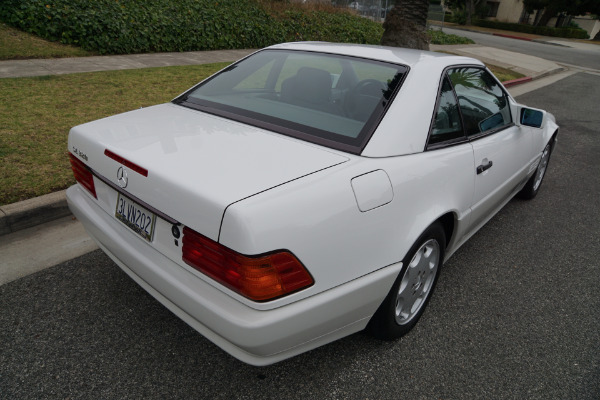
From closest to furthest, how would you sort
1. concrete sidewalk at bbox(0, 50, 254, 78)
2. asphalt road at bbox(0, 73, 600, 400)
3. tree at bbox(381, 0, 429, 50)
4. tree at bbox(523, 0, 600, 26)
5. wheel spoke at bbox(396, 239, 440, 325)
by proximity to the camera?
asphalt road at bbox(0, 73, 600, 400), wheel spoke at bbox(396, 239, 440, 325), concrete sidewalk at bbox(0, 50, 254, 78), tree at bbox(381, 0, 429, 50), tree at bbox(523, 0, 600, 26)

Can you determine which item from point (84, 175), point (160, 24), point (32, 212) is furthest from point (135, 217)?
point (160, 24)

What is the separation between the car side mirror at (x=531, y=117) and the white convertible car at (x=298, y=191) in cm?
47

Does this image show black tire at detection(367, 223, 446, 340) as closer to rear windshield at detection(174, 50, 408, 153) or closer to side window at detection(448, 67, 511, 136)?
rear windshield at detection(174, 50, 408, 153)

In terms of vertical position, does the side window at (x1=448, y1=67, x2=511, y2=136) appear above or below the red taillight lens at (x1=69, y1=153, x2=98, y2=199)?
above

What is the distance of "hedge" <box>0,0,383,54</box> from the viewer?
8.91m

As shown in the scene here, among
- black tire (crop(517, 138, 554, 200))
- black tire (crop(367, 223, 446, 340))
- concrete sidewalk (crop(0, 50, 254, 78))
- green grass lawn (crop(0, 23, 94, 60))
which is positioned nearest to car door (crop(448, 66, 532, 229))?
black tire (crop(367, 223, 446, 340))

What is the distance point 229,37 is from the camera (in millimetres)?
11281

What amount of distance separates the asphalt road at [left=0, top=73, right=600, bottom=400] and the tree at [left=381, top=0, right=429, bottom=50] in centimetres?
666

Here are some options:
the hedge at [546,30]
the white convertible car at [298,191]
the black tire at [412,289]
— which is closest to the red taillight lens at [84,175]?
the white convertible car at [298,191]

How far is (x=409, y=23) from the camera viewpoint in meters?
8.90

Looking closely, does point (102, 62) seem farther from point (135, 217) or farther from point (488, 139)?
point (488, 139)

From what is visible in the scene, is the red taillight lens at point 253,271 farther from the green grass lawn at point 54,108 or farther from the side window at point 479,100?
the green grass lawn at point 54,108

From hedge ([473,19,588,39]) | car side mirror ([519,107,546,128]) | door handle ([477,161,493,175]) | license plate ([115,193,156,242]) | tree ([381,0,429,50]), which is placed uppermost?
hedge ([473,19,588,39])

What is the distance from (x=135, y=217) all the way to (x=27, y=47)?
317 inches
